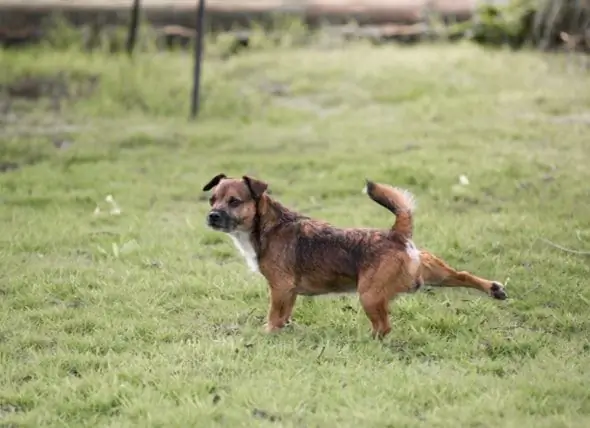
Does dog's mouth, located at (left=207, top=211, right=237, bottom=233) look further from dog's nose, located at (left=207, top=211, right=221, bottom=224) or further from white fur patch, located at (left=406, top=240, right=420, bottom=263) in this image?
white fur patch, located at (left=406, top=240, right=420, bottom=263)

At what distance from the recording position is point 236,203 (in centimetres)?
582

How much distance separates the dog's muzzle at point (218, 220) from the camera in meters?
5.73

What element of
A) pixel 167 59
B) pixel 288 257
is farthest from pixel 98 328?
pixel 167 59

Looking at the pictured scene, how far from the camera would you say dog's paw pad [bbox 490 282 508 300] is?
6075 mm

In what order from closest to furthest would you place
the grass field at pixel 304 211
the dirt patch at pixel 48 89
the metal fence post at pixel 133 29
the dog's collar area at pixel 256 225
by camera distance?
1. the grass field at pixel 304 211
2. the dog's collar area at pixel 256 225
3. the dirt patch at pixel 48 89
4. the metal fence post at pixel 133 29

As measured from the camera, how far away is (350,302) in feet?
20.8

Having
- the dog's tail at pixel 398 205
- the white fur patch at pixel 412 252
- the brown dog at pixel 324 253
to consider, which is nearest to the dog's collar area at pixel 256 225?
A: the brown dog at pixel 324 253

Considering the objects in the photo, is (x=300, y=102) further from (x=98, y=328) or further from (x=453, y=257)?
(x=98, y=328)

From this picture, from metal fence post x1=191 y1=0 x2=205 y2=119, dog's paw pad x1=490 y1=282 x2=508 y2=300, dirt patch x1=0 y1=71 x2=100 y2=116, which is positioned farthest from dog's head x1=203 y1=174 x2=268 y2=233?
dirt patch x1=0 y1=71 x2=100 y2=116

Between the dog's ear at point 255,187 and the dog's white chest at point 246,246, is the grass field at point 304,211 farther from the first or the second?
the dog's ear at point 255,187

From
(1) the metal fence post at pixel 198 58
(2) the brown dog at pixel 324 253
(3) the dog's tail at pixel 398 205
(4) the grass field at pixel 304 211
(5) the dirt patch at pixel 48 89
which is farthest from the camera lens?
(5) the dirt patch at pixel 48 89

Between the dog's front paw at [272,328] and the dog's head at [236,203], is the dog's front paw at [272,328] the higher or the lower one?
the lower one

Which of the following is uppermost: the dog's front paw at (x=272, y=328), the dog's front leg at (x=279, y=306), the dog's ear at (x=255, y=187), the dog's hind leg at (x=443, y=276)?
the dog's ear at (x=255, y=187)

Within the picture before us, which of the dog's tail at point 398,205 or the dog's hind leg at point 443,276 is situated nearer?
the dog's tail at point 398,205
